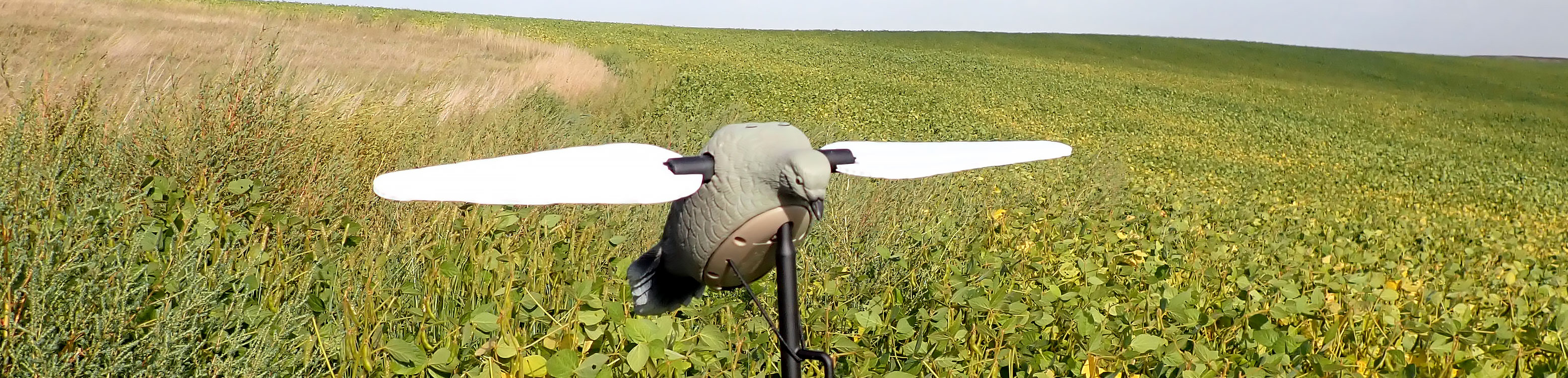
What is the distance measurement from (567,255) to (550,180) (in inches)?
100

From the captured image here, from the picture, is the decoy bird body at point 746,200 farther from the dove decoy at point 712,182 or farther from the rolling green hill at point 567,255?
the rolling green hill at point 567,255

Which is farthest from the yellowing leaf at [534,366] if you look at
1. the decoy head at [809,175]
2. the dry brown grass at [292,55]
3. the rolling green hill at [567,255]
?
the dry brown grass at [292,55]

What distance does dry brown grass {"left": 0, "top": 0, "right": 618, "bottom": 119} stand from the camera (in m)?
5.15

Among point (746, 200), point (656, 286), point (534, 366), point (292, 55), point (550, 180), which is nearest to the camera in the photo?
point (550, 180)

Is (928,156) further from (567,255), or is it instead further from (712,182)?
(567,255)

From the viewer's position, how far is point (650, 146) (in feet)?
3.94

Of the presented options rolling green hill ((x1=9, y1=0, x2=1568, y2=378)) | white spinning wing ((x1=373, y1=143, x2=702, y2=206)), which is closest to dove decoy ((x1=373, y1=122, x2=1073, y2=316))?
white spinning wing ((x1=373, y1=143, x2=702, y2=206))

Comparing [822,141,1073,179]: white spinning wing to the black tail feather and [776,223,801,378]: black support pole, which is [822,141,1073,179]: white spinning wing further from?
the black tail feather

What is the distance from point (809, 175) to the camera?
1.11 meters

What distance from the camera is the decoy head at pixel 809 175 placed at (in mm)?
1112

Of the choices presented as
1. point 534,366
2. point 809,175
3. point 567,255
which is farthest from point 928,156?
point 567,255

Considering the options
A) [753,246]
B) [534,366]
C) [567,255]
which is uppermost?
[753,246]

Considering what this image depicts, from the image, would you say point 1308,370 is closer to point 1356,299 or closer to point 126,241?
point 1356,299

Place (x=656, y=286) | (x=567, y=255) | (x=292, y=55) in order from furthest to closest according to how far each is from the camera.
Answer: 1. (x=292, y=55)
2. (x=567, y=255)
3. (x=656, y=286)
